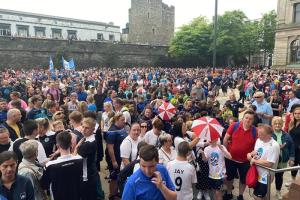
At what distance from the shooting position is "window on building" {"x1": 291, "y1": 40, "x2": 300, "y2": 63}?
129 ft

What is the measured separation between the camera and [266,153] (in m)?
4.70

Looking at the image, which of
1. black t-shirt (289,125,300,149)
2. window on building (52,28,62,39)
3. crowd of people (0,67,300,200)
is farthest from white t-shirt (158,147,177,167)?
window on building (52,28,62,39)

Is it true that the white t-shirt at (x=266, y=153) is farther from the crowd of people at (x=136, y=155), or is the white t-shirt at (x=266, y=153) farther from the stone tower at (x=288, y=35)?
the stone tower at (x=288, y=35)

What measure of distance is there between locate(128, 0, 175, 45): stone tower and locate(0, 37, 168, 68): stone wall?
14.8 meters

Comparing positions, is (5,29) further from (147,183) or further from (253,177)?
(147,183)

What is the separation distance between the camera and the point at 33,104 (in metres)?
7.58

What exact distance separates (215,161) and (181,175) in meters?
1.22

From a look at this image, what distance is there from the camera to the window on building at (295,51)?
3947cm

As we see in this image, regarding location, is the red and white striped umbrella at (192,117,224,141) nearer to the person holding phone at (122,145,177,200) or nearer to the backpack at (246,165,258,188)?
the backpack at (246,165,258,188)

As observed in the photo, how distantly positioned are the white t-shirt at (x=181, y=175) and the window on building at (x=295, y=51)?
4089 centimetres

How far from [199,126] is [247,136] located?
3.39 ft

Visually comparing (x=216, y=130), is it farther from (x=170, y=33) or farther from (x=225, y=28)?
(x=170, y=33)

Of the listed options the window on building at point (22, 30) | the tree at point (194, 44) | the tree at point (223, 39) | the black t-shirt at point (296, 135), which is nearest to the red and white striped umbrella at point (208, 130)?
the black t-shirt at point (296, 135)

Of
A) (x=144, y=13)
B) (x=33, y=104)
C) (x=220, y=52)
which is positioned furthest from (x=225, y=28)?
(x=33, y=104)
